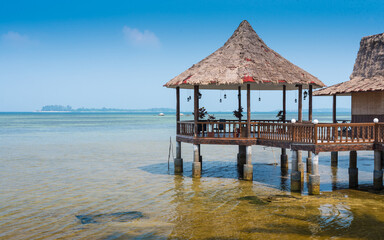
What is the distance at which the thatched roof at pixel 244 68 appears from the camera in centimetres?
1903

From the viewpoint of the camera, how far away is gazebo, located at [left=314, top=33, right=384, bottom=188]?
19.7 metres

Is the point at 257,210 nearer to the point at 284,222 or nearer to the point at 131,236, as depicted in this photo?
the point at 284,222

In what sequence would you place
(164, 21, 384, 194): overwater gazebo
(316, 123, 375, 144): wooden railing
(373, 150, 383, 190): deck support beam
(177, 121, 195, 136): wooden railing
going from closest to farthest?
(316, 123, 375, 144): wooden railing, (164, 21, 384, 194): overwater gazebo, (373, 150, 383, 190): deck support beam, (177, 121, 195, 136): wooden railing

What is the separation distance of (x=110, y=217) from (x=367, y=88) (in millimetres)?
13169

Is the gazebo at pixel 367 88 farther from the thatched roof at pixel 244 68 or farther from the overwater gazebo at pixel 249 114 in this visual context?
the thatched roof at pixel 244 68

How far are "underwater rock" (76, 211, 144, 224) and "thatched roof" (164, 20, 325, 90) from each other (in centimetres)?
738

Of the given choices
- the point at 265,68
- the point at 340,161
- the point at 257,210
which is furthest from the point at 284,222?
the point at 340,161

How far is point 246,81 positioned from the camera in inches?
727

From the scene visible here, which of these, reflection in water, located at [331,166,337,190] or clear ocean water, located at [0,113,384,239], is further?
reflection in water, located at [331,166,337,190]

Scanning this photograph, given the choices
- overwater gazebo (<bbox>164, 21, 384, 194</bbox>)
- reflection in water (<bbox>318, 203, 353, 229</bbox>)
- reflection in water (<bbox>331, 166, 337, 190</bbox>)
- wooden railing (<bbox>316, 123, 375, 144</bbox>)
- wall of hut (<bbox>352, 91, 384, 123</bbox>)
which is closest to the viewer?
reflection in water (<bbox>318, 203, 353, 229</bbox>)

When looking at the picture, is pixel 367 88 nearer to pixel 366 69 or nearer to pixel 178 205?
pixel 366 69

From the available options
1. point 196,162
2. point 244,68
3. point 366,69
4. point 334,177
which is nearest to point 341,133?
point 244,68

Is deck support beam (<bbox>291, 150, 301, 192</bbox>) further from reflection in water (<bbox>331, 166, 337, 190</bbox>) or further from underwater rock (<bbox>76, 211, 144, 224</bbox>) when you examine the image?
underwater rock (<bbox>76, 211, 144, 224</bbox>)

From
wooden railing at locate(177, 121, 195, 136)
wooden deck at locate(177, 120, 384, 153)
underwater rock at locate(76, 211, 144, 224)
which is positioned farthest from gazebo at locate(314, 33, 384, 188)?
underwater rock at locate(76, 211, 144, 224)
